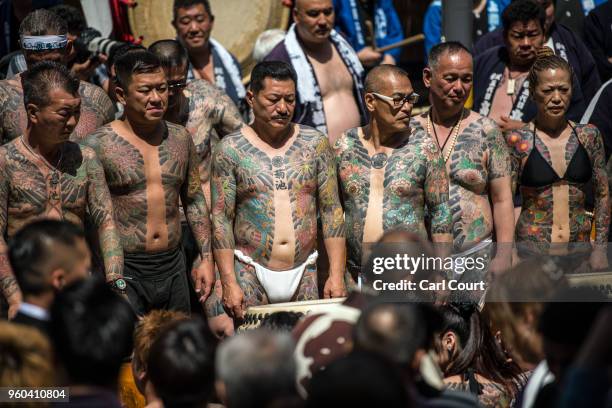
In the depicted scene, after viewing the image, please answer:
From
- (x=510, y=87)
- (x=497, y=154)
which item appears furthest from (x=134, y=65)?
(x=510, y=87)

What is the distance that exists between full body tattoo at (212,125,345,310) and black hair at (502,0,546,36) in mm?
2119

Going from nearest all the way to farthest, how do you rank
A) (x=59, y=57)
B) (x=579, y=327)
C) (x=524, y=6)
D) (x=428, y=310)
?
1. (x=579, y=327)
2. (x=428, y=310)
3. (x=59, y=57)
4. (x=524, y=6)

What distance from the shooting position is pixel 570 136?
278 inches

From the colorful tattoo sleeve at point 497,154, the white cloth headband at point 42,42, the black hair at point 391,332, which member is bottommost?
the colorful tattoo sleeve at point 497,154

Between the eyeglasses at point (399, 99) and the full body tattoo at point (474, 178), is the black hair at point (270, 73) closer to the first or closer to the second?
the eyeglasses at point (399, 99)

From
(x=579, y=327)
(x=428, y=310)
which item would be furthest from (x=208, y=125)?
(x=579, y=327)

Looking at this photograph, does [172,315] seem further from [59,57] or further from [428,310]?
[59,57]

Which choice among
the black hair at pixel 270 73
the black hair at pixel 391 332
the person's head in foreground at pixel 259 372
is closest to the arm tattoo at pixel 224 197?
the black hair at pixel 270 73

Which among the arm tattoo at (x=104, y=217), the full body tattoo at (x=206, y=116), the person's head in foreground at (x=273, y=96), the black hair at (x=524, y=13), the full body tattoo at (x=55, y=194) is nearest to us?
the full body tattoo at (x=55, y=194)

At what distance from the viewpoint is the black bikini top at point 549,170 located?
275 inches

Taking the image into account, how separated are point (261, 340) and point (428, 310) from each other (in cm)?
102

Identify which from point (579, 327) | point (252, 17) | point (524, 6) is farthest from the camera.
Result: point (252, 17)

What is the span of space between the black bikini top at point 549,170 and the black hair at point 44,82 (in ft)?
9.58

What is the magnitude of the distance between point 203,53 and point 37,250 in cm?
423
